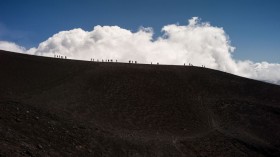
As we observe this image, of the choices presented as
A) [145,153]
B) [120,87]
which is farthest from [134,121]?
[120,87]

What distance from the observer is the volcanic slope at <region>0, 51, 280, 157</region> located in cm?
3012

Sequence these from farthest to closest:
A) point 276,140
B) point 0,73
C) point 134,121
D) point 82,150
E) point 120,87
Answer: point 120,87 < point 0,73 < point 276,140 < point 134,121 < point 82,150

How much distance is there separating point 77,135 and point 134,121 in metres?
11.5

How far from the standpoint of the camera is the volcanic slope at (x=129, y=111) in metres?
30.1

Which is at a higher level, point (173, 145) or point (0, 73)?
point (0, 73)

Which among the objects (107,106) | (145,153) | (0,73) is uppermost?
(0,73)

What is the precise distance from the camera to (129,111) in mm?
45031

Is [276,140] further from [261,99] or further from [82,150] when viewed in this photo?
[82,150]

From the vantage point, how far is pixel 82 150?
29188 mm

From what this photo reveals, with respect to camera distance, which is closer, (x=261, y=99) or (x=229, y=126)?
(x=229, y=126)

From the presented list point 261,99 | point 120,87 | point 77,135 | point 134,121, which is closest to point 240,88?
point 261,99

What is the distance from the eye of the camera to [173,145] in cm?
3644

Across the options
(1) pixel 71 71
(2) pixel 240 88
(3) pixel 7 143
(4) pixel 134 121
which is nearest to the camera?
(3) pixel 7 143

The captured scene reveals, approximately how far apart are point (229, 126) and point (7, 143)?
A: 31.1 m
